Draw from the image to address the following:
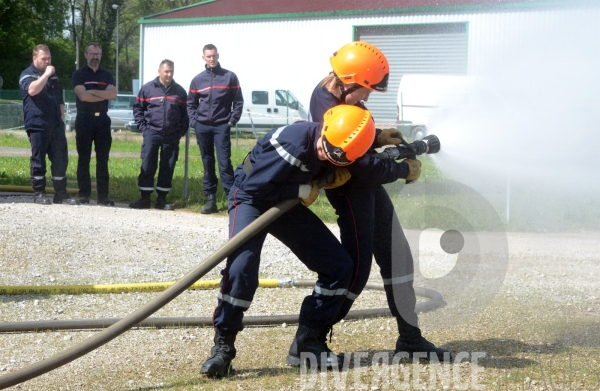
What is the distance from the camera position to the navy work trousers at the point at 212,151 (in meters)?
9.59

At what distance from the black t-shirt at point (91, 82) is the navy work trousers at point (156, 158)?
0.70 m

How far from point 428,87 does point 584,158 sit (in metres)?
13.7

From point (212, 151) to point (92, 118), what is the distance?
5.29 ft

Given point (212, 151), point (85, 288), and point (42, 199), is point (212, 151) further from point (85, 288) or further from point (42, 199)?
point (85, 288)

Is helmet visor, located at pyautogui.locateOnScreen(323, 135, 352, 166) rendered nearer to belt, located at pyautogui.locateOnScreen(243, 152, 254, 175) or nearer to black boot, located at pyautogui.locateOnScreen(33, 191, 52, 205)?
belt, located at pyautogui.locateOnScreen(243, 152, 254, 175)

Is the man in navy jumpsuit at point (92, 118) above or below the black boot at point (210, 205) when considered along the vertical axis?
above

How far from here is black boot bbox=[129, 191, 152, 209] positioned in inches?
391

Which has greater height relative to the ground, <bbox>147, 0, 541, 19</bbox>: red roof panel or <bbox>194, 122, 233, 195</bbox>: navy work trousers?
<bbox>147, 0, 541, 19</bbox>: red roof panel

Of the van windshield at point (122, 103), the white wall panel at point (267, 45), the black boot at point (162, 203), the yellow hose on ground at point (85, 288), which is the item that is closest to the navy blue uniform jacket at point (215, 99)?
the black boot at point (162, 203)

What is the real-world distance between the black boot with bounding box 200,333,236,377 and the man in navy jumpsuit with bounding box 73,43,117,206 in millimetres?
6045

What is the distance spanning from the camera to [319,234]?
4.23 m

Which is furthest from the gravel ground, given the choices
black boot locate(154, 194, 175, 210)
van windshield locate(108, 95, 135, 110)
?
van windshield locate(108, 95, 135, 110)

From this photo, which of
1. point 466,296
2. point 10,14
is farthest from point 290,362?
point 10,14

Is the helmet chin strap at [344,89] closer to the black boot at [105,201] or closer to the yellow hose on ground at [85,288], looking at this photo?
the yellow hose on ground at [85,288]
